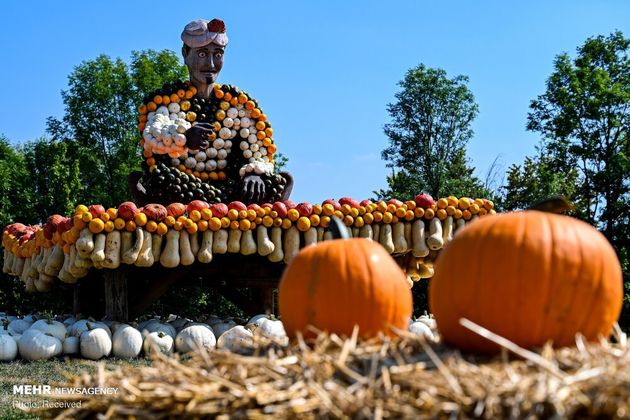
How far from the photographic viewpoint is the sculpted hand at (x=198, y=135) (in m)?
9.38

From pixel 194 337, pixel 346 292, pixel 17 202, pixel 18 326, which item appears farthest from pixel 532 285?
pixel 17 202

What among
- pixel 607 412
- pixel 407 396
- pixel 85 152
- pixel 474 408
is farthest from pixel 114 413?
pixel 85 152

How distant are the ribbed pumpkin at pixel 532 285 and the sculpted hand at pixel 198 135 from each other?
22.3 ft

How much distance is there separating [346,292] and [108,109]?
25.2 meters

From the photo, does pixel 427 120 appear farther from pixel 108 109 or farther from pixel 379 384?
pixel 379 384

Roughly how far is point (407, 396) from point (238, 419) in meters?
0.49

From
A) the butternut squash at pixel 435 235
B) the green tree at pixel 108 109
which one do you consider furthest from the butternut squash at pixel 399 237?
the green tree at pixel 108 109

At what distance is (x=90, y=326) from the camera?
27.6 ft

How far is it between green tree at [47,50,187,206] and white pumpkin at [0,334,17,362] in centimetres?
1795

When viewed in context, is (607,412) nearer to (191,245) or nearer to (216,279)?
(191,245)

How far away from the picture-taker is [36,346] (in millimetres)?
8023

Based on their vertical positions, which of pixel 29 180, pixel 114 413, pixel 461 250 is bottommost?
pixel 114 413

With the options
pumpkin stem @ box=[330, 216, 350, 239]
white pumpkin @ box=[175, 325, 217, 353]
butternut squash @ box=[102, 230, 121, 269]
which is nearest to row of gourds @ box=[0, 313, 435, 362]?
white pumpkin @ box=[175, 325, 217, 353]

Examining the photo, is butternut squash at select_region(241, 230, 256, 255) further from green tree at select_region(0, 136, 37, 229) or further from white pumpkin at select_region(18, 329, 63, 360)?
green tree at select_region(0, 136, 37, 229)
